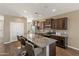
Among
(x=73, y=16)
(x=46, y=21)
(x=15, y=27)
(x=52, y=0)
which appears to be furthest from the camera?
(x=15, y=27)

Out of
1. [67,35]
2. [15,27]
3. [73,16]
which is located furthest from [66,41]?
[15,27]

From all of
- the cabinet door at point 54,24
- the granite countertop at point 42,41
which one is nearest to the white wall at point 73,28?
the cabinet door at point 54,24

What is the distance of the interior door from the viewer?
7207mm

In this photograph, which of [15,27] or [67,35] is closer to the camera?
[67,35]

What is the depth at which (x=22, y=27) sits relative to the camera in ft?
24.6

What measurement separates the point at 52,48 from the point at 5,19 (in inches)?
191

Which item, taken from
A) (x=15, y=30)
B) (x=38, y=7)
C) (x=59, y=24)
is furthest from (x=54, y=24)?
(x=15, y=30)

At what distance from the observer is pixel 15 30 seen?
7.39 meters

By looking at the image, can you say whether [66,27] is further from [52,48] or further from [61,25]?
[52,48]

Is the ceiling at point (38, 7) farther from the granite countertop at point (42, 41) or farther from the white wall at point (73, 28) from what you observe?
the granite countertop at point (42, 41)

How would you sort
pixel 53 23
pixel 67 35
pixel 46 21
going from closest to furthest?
pixel 67 35
pixel 53 23
pixel 46 21

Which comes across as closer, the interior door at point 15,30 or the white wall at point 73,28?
the white wall at point 73,28

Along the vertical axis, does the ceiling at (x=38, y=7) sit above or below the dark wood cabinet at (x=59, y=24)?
above

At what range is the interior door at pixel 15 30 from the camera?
284 inches
